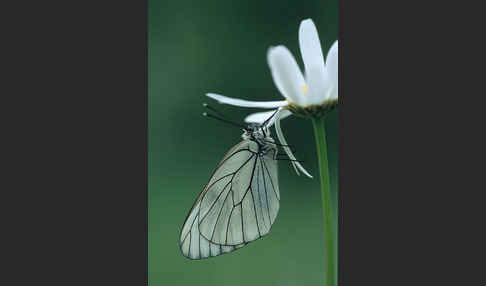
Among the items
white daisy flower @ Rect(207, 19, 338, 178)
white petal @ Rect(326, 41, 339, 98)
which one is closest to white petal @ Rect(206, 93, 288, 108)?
white daisy flower @ Rect(207, 19, 338, 178)

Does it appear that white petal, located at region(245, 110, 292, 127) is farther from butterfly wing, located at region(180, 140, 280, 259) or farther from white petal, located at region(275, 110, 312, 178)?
butterfly wing, located at region(180, 140, 280, 259)

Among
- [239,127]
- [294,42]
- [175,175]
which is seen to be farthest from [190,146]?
[294,42]

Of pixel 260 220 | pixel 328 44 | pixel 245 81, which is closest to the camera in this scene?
pixel 328 44

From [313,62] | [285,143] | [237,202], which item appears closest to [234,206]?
[237,202]

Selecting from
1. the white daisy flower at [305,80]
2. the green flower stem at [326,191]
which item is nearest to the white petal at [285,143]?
the white daisy flower at [305,80]

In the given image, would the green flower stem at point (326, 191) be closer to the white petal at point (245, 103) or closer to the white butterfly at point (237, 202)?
the white petal at point (245, 103)

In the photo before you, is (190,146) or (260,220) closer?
(260,220)

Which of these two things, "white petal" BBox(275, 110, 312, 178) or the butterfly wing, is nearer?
"white petal" BBox(275, 110, 312, 178)

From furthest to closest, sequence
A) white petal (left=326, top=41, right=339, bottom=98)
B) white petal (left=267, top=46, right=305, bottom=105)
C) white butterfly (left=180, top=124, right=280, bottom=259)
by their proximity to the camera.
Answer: white butterfly (left=180, top=124, right=280, bottom=259) → white petal (left=326, top=41, right=339, bottom=98) → white petal (left=267, top=46, right=305, bottom=105)

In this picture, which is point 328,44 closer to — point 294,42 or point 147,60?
point 294,42
